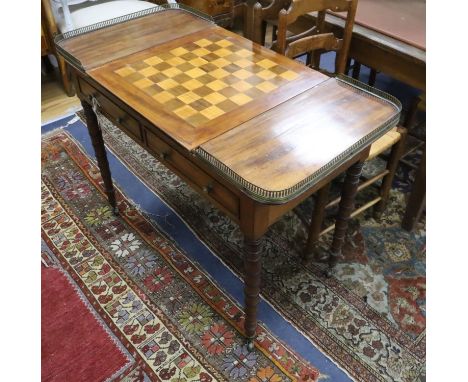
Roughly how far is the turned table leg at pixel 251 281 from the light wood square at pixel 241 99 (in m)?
0.45

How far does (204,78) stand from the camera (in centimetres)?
148

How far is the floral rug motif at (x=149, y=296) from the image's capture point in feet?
5.00

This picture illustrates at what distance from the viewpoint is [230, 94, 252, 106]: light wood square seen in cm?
136

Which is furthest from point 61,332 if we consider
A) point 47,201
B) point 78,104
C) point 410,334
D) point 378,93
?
point 78,104

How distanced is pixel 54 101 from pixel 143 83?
1.81 metres

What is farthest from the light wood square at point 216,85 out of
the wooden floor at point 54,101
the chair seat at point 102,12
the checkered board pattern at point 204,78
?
the wooden floor at point 54,101

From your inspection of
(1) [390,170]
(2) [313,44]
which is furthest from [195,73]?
(1) [390,170]

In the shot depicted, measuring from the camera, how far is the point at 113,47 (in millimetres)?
1656

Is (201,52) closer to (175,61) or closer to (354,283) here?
(175,61)

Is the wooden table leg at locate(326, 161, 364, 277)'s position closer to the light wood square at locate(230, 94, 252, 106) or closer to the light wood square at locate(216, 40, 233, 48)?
the light wood square at locate(230, 94, 252, 106)

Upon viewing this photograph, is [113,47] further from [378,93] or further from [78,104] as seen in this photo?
[78,104]

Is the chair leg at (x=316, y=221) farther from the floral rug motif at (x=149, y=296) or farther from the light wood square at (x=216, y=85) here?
the light wood square at (x=216, y=85)

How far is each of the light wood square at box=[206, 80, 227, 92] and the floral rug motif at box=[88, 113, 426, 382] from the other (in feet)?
2.65

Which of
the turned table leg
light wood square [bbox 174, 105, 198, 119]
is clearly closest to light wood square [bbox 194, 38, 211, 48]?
light wood square [bbox 174, 105, 198, 119]
